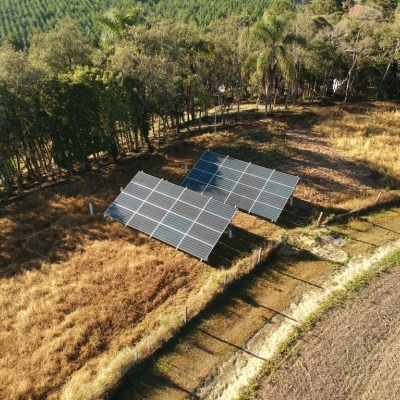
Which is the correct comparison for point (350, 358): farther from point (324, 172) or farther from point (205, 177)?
point (324, 172)

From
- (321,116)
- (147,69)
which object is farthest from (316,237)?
(321,116)

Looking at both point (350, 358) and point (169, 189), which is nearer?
point (350, 358)

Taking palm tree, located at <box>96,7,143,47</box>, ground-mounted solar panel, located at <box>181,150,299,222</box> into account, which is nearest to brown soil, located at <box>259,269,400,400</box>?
ground-mounted solar panel, located at <box>181,150,299,222</box>

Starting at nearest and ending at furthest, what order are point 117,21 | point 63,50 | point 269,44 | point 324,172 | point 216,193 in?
1. point 216,193
2. point 324,172
3. point 117,21
4. point 63,50
5. point 269,44

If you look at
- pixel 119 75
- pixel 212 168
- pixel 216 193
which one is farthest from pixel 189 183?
pixel 119 75

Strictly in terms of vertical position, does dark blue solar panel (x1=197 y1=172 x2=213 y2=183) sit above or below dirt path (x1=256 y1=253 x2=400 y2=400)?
above

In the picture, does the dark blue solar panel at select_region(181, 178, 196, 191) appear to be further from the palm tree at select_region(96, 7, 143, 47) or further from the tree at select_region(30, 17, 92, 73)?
the tree at select_region(30, 17, 92, 73)
